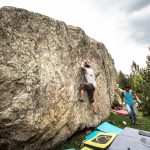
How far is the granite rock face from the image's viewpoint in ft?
23.8

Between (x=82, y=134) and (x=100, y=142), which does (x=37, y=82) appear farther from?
(x=82, y=134)

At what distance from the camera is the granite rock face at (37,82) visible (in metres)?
7.25

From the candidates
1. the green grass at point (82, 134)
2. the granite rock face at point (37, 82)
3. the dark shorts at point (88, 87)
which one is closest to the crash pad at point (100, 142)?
the green grass at point (82, 134)

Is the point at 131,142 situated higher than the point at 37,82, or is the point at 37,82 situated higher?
the point at 37,82

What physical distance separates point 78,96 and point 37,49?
3.03 meters

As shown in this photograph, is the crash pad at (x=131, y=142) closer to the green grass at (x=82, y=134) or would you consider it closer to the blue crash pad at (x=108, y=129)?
the green grass at (x=82, y=134)

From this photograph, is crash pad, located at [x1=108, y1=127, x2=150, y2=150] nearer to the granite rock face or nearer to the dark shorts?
the granite rock face

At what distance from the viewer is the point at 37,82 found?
7.74 metres

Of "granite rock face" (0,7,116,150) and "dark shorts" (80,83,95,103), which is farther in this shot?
"dark shorts" (80,83,95,103)

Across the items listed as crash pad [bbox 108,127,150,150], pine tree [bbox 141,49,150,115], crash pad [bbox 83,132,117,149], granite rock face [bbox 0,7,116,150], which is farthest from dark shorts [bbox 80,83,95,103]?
pine tree [bbox 141,49,150,115]

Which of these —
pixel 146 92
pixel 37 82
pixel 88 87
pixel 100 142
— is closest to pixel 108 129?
pixel 88 87

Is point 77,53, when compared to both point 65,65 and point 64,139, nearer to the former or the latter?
point 65,65

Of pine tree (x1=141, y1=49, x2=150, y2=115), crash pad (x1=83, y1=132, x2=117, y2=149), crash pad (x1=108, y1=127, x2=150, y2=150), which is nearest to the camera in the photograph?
crash pad (x1=108, y1=127, x2=150, y2=150)

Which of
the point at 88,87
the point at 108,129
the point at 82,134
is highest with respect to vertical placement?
the point at 88,87
